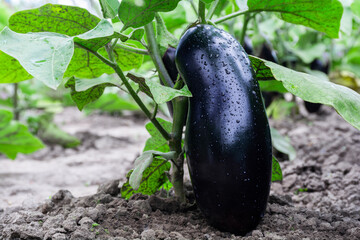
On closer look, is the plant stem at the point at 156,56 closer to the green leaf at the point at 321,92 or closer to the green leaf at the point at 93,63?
the green leaf at the point at 93,63

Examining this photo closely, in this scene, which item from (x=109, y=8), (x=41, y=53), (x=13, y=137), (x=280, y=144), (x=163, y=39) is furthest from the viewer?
(x=13, y=137)

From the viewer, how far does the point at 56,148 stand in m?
2.57

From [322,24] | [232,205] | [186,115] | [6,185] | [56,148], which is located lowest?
[56,148]

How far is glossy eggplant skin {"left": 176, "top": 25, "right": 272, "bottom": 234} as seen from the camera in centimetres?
80

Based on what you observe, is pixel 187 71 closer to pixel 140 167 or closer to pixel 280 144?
pixel 140 167

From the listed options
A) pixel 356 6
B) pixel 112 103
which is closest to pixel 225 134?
pixel 356 6

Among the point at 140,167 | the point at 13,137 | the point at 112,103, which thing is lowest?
the point at 112,103

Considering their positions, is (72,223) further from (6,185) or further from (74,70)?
(6,185)

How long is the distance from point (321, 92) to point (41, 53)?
1.68 ft

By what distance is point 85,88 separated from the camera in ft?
3.07

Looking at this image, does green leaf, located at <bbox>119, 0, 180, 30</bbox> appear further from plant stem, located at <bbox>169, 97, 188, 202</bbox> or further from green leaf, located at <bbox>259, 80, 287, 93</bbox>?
green leaf, located at <bbox>259, 80, 287, 93</bbox>

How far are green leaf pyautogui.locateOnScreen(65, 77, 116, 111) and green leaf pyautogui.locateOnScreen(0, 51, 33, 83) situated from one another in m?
0.11

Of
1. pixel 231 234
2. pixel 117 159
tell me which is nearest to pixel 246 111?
pixel 231 234

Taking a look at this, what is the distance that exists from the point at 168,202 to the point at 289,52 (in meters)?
1.93
